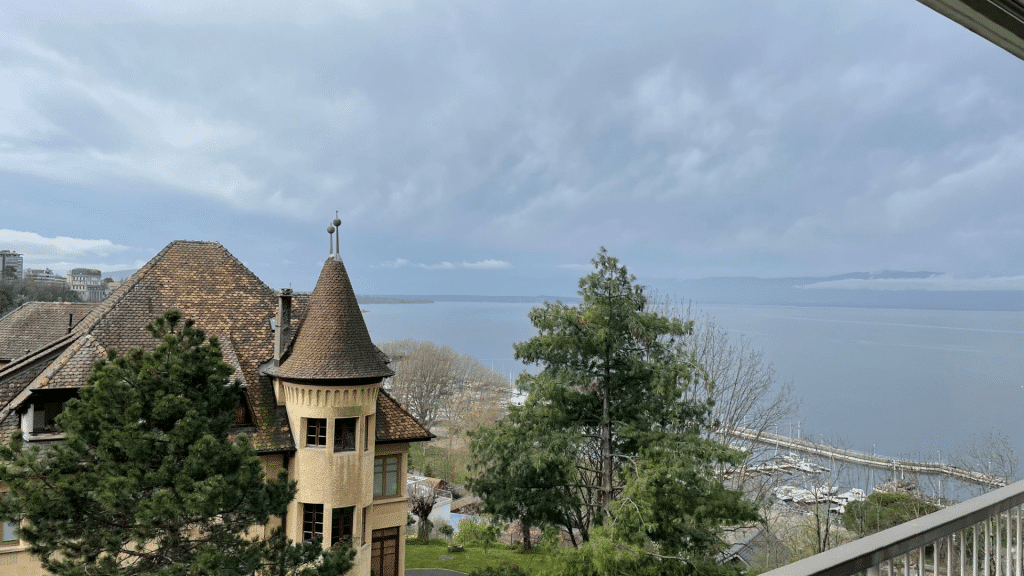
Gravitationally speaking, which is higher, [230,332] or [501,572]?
[230,332]

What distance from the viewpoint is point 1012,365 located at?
58.0ft

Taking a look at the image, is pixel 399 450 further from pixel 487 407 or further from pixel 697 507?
pixel 487 407

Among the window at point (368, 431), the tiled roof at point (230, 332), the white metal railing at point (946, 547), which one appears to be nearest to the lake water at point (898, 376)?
the tiled roof at point (230, 332)

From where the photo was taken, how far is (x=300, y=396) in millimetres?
7965

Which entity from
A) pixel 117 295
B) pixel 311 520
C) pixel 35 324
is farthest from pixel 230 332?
pixel 35 324

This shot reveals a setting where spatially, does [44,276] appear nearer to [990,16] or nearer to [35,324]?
[35,324]

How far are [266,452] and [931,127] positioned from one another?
15.0 metres

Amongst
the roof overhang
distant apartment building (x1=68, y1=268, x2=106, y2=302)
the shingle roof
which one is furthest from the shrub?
distant apartment building (x1=68, y1=268, x2=106, y2=302)

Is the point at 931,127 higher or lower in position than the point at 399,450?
higher

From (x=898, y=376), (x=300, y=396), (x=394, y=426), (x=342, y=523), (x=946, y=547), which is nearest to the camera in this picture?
(x=946, y=547)

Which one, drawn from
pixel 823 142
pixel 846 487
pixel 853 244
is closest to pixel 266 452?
pixel 846 487

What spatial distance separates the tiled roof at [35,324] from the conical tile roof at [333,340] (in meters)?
5.35

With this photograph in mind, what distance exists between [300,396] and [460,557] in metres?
8.50

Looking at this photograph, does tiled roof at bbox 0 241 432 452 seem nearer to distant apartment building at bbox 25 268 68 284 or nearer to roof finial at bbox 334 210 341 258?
roof finial at bbox 334 210 341 258
